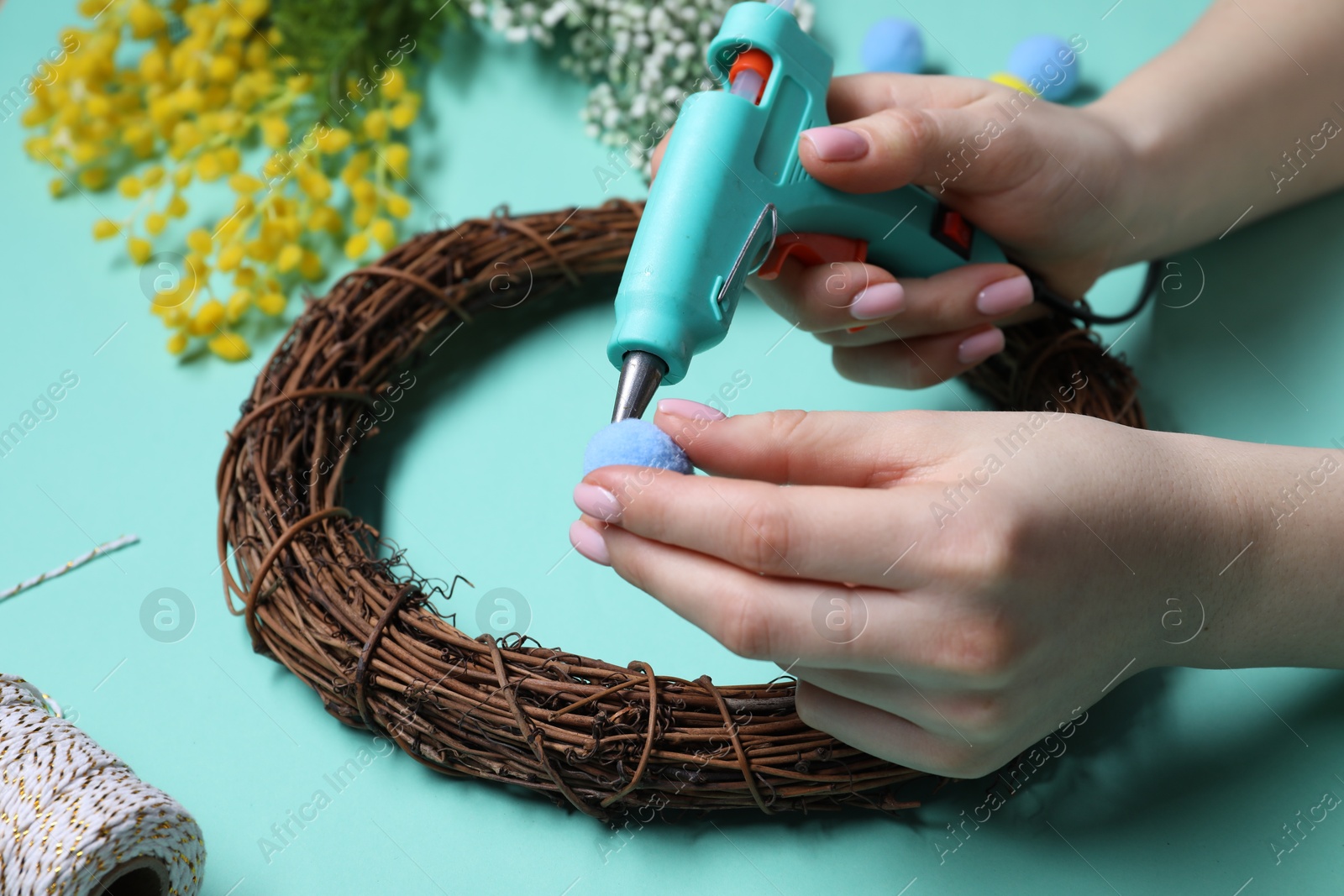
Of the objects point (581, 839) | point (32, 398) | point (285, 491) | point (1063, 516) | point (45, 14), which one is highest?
point (45, 14)

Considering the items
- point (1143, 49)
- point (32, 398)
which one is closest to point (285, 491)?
point (32, 398)

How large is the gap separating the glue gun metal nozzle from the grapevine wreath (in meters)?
0.21

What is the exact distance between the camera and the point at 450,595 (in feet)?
3.11

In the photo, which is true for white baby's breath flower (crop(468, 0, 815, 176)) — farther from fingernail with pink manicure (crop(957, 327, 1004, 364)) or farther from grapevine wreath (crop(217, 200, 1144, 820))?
fingernail with pink manicure (crop(957, 327, 1004, 364))

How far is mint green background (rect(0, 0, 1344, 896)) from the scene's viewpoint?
81cm

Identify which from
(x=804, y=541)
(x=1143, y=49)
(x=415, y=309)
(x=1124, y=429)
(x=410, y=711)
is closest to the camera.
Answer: (x=804, y=541)

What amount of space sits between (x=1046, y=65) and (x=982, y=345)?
449 millimetres

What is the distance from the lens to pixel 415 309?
3.54 ft

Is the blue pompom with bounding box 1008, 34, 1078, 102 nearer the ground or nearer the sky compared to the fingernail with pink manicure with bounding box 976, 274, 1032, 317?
nearer the sky

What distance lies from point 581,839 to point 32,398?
78 cm

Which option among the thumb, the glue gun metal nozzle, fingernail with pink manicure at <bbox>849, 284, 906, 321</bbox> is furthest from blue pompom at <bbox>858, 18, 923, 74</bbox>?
the glue gun metal nozzle

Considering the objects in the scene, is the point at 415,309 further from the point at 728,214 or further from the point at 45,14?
the point at 45,14

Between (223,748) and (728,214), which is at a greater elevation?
(728,214)

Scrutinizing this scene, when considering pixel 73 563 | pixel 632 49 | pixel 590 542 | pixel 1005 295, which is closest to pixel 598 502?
pixel 590 542
